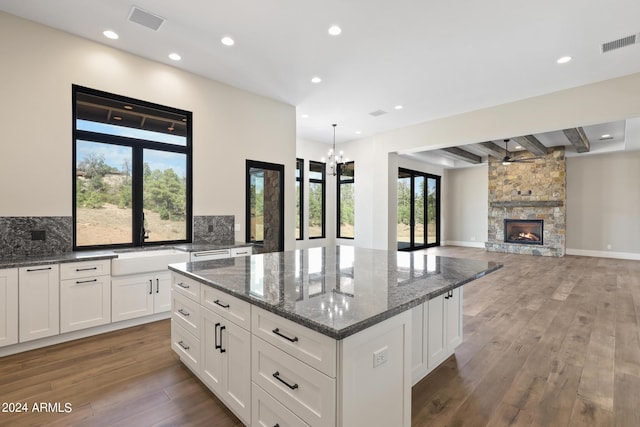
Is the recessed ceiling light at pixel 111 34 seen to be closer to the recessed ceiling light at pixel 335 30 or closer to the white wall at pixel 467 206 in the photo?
the recessed ceiling light at pixel 335 30

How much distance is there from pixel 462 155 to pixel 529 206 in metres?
2.57

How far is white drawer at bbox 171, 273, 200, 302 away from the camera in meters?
2.24

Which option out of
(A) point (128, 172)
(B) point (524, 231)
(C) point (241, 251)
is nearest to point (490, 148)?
(B) point (524, 231)

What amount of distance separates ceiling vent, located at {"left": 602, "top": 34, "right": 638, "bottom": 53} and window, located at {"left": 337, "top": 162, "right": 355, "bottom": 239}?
5.84 m

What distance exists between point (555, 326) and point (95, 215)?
5.72 m

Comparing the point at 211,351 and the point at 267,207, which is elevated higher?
the point at 267,207

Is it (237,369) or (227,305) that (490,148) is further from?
(237,369)

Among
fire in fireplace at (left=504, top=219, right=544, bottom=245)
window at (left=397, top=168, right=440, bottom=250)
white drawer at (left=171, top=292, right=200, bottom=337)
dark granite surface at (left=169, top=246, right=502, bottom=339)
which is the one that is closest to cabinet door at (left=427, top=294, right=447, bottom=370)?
dark granite surface at (left=169, top=246, right=502, bottom=339)

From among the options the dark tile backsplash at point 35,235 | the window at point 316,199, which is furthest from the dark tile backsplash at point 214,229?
the window at point 316,199

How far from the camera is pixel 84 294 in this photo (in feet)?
10.4

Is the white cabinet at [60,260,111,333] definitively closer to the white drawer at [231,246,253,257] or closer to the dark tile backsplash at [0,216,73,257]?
the dark tile backsplash at [0,216,73,257]

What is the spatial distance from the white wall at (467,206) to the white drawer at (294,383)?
438 inches

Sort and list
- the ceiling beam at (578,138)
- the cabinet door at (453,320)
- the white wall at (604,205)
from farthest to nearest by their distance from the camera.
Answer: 1. the white wall at (604,205)
2. the ceiling beam at (578,138)
3. the cabinet door at (453,320)

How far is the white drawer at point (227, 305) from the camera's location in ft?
5.71
